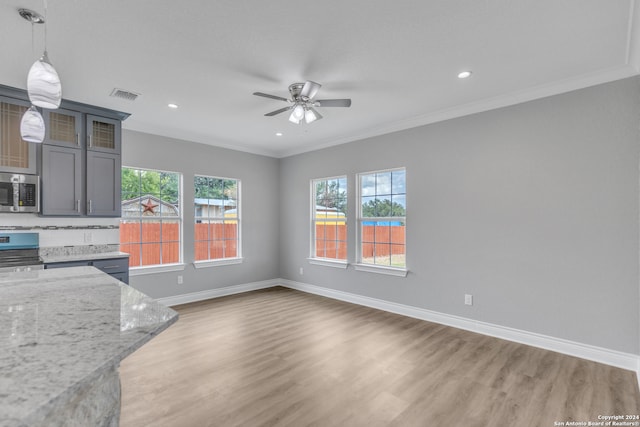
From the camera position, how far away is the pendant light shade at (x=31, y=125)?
2008 mm

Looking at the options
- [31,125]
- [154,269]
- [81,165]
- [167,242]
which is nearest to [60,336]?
[31,125]

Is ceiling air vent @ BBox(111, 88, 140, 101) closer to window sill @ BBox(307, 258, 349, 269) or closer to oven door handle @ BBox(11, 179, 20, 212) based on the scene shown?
oven door handle @ BBox(11, 179, 20, 212)

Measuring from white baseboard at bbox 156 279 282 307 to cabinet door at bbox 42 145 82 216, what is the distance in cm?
169

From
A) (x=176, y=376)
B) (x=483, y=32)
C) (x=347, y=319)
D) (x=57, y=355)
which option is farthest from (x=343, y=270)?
(x=57, y=355)

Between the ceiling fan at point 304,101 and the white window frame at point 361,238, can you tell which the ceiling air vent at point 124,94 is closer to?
the ceiling fan at point 304,101

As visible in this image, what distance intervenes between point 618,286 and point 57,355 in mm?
3995

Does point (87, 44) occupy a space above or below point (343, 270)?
above

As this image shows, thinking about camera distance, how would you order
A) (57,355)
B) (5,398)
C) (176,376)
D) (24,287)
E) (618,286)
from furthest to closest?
1. (618,286)
2. (176,376)
3. (24,287)
4. (57,355)
5. (5,398)

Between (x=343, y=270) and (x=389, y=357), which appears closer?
(x=389, y=357)

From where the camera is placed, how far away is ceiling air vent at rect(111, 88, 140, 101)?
3292 mm

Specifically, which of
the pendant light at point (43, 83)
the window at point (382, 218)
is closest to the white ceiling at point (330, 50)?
the pendant light at point (43, 83)

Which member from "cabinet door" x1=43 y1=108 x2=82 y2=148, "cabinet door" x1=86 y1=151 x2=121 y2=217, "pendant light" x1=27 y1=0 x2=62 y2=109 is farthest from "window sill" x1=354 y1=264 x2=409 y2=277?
"cabinet door" x1=43 y1=108 x2=82 y2=148

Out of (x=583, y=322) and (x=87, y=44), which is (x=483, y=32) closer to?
(x=583, y=322)

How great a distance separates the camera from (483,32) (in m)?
2.29
